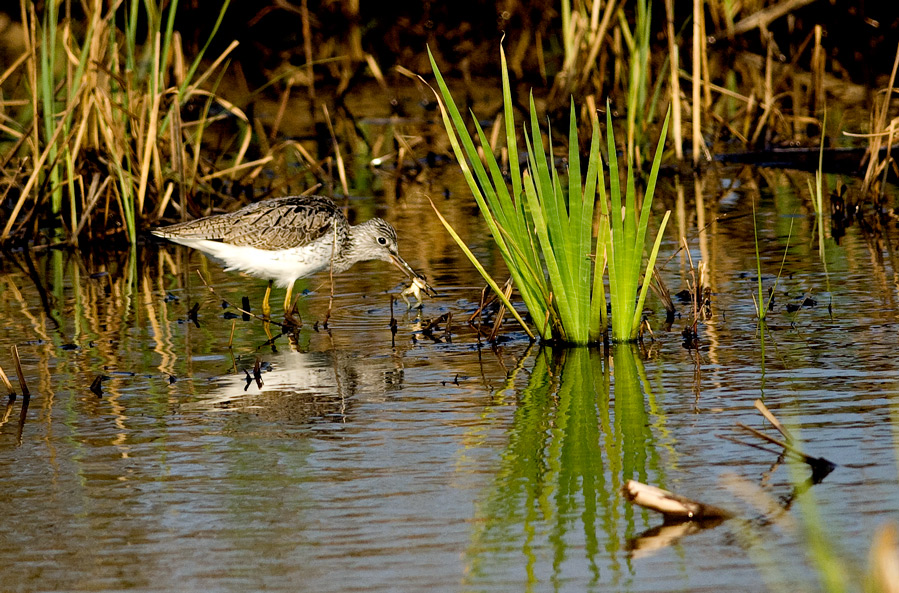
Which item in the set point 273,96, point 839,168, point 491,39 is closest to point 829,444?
point 839,168

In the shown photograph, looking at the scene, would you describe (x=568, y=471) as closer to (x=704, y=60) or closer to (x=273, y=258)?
(x=273, y=258)

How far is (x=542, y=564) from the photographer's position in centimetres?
387

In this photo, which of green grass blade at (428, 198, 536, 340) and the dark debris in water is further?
green grass blade at (428, 198, 536, 340)

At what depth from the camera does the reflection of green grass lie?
12.9 feet

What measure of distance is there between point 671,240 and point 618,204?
3682 mm

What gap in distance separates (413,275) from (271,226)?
99 cm

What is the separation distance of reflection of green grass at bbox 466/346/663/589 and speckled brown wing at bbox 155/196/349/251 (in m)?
2.56

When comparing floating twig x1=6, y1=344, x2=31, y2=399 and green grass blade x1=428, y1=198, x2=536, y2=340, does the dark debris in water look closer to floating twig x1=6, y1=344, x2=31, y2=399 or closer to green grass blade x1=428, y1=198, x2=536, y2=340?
floating twig x1=6, y1=344, x2=31, y2=399

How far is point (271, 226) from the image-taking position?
836 cm

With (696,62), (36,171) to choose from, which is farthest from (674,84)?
(36,171)

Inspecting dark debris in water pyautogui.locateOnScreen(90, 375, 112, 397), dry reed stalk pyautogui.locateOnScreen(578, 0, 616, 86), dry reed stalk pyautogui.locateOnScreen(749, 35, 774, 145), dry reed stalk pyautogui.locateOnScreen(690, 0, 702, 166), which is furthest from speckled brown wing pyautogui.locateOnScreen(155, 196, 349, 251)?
dry reed stalk pyautogui.locateOnScreen(749, 35, 774, 145)

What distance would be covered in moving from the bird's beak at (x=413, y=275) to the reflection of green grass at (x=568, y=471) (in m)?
1.64

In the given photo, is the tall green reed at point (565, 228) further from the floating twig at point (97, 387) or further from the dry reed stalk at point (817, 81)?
the dry reed stalk at point (817, 81)

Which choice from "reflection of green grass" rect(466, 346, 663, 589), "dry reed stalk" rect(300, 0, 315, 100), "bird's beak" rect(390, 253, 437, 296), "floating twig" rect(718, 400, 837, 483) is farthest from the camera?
"dry reed stalk" rect(300, 0, 315, 100)
